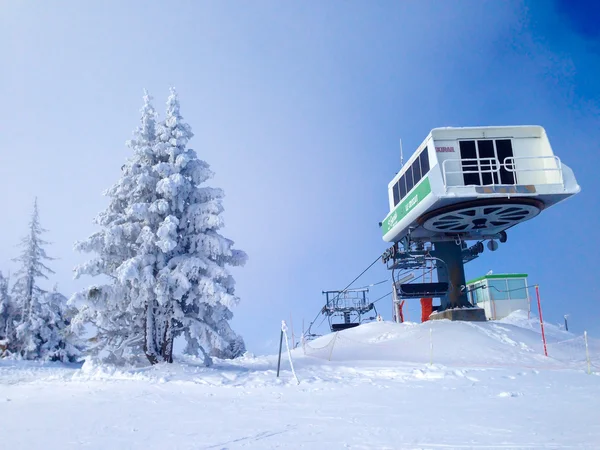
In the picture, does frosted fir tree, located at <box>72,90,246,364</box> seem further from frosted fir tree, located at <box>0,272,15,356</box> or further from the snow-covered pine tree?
frosted fir tree, located at <box>0,272,15,356</box>

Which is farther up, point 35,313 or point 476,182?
point 476,182

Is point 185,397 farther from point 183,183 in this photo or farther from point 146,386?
point 183,183

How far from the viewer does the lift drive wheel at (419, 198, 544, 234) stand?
24.6 meters

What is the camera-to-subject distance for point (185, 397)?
10.9 m

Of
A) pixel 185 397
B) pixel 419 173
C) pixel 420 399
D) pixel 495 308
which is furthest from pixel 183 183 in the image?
pixel 495 308

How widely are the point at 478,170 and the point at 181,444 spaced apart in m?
22.2

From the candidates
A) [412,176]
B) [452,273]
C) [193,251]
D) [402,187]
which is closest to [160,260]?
[193,251]

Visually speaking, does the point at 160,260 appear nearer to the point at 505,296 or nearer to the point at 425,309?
the point at 425,309

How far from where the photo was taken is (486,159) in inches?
969

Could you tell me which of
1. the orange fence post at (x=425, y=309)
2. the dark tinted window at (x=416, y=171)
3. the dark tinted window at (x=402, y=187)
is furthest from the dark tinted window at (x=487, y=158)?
the orange fence post at (x=425, y=309)

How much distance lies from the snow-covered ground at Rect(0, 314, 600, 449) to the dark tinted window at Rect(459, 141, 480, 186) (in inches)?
383

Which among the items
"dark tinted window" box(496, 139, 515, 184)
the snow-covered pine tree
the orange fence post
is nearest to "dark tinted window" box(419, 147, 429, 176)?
"dark tinted window" box(496, 139, 515, 184)

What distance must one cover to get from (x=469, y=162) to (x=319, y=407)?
19.3 meters

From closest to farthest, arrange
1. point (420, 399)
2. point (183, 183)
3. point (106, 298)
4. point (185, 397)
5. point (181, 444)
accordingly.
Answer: point (181, 444)
point (420, 399)
point (185, 397)
point (106, 298)
point (183, 183)
